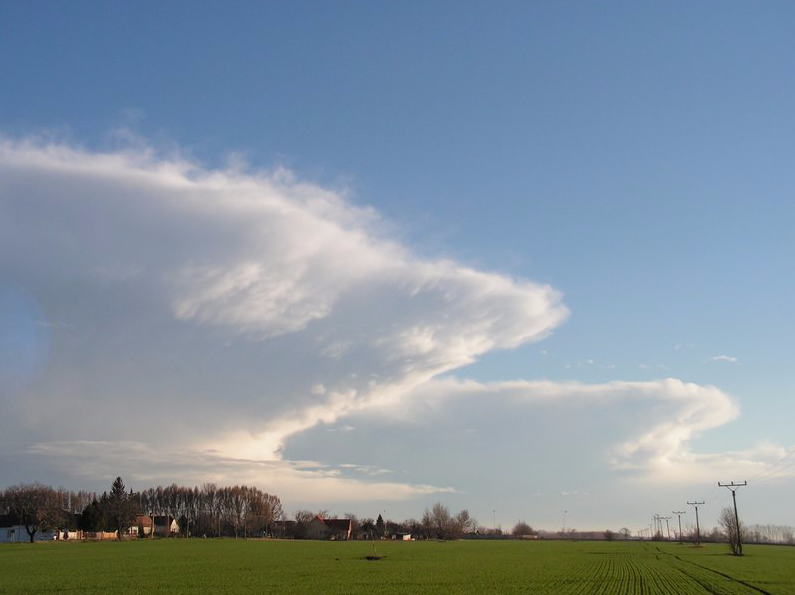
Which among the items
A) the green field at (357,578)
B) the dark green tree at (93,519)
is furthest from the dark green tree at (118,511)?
the green field at (357,578)

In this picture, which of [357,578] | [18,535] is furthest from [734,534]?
[18,535]

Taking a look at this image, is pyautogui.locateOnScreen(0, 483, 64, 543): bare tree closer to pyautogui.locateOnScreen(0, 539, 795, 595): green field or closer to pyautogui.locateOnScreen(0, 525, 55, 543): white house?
pyautogui.locateOnScreen(0, 525, 55, 543): white house

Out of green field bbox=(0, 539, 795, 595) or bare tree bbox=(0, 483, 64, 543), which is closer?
green field bbox=(0, 539, 795, 595)

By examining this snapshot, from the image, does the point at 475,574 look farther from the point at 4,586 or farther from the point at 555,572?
the point at 4,586

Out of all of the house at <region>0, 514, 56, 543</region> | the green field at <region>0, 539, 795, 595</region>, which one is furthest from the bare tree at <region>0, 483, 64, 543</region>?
the green field at <region>0, 539, 795, 595</region>

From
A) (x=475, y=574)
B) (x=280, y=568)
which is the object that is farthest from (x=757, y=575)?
(x=280, y=568)

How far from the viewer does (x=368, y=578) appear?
50.6 meters

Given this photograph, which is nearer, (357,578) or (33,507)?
(357,578)

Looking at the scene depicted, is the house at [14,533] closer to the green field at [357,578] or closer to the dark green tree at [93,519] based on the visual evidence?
the dark green tree at [93,519]

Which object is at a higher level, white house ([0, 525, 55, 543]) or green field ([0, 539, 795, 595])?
green field ([0, 539, 795, 595])

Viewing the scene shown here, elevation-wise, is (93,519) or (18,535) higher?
(93,519)

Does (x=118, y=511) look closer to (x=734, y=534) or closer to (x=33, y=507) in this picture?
(x=33, y=507)

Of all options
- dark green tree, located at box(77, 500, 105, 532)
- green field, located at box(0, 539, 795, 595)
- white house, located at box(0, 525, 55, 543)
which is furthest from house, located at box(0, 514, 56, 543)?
green field, located at box(0, 539, 795, 595)

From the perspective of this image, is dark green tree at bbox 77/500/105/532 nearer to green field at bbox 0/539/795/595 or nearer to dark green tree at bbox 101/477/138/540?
dark green tree at bbox 101/477/138/540
